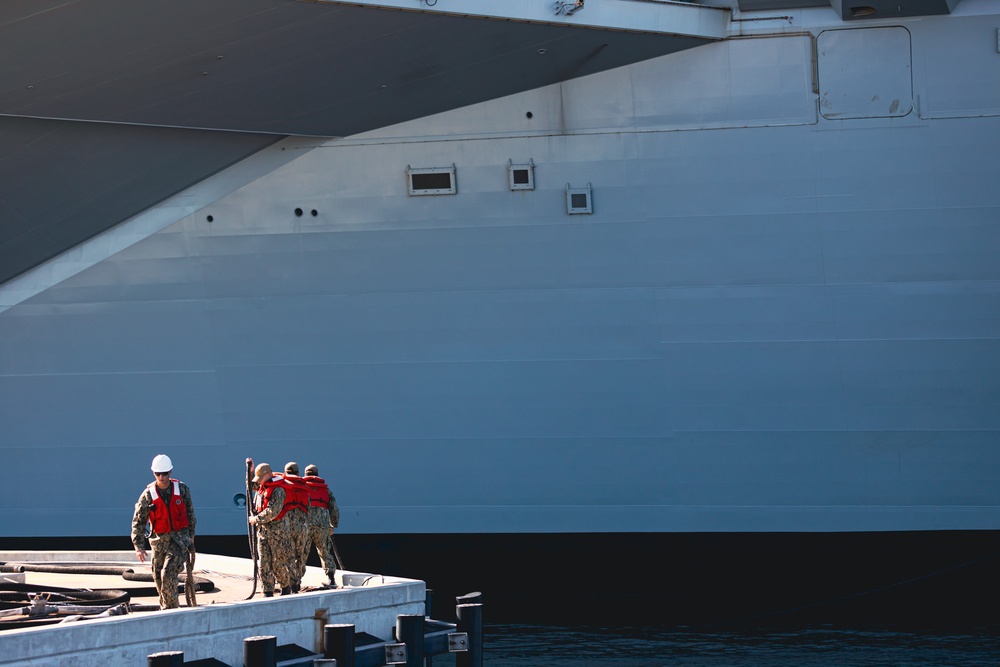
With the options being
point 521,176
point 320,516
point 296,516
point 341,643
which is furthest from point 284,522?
point 521,176

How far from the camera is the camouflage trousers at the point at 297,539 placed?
8.51 metres

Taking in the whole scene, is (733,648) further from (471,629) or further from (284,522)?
(284,522)

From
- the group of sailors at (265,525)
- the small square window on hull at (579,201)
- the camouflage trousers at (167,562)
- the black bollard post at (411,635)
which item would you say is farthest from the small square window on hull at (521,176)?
the camouflage trousers at (167,562)

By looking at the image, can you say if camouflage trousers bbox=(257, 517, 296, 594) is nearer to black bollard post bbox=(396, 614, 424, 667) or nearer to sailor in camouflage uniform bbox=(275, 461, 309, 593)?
sailor in camouflage uniform bbox=(275, 461, 309, 593)

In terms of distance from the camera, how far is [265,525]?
8500 mm

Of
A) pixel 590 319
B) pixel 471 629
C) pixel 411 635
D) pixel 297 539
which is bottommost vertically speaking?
pixel 471 629

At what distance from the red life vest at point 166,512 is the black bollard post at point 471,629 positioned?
2372mm

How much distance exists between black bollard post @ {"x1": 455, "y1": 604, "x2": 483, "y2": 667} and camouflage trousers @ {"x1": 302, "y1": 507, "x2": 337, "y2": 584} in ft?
3.66

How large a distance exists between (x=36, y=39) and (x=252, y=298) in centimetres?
408

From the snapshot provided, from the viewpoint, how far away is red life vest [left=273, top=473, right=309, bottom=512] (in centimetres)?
846

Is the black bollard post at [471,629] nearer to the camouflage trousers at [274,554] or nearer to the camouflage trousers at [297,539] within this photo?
the camouflage trousers at [297,539]

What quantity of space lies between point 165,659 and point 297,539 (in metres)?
1.86

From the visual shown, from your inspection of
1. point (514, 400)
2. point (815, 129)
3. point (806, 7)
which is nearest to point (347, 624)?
point (514, 400)

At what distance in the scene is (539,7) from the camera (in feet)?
36.7
